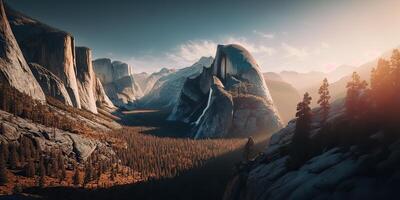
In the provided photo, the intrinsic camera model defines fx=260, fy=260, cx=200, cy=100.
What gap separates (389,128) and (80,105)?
192m

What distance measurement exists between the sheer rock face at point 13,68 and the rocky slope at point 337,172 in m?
111

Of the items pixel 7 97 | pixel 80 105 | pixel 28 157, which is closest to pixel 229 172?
pixel 28 157

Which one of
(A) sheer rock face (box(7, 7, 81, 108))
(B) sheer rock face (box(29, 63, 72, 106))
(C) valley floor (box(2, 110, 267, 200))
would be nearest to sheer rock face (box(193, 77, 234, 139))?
(C) valley floor (box(2, 110, 267, 200))

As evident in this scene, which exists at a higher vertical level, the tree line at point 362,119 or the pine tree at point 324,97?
the pine tree at point 324,97

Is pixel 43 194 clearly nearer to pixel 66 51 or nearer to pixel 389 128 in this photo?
pixel 389 128

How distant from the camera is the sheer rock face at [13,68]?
361ft

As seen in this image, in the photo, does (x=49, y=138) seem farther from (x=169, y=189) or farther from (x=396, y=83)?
(x=396, y=83)

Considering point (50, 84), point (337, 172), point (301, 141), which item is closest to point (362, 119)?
point (301, 141)

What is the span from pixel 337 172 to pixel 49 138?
293ft

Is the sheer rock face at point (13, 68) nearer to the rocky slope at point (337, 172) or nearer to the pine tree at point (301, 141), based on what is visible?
the rocky slope at point (337, 172)

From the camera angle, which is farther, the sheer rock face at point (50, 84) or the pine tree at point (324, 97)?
the sheer rock face at point (50, 84)

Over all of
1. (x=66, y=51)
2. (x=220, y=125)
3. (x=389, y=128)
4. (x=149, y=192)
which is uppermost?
(x=66, y=51)

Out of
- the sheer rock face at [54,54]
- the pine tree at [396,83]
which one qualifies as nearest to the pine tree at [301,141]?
the pine tree at [396,83]

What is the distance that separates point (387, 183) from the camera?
22016mm
